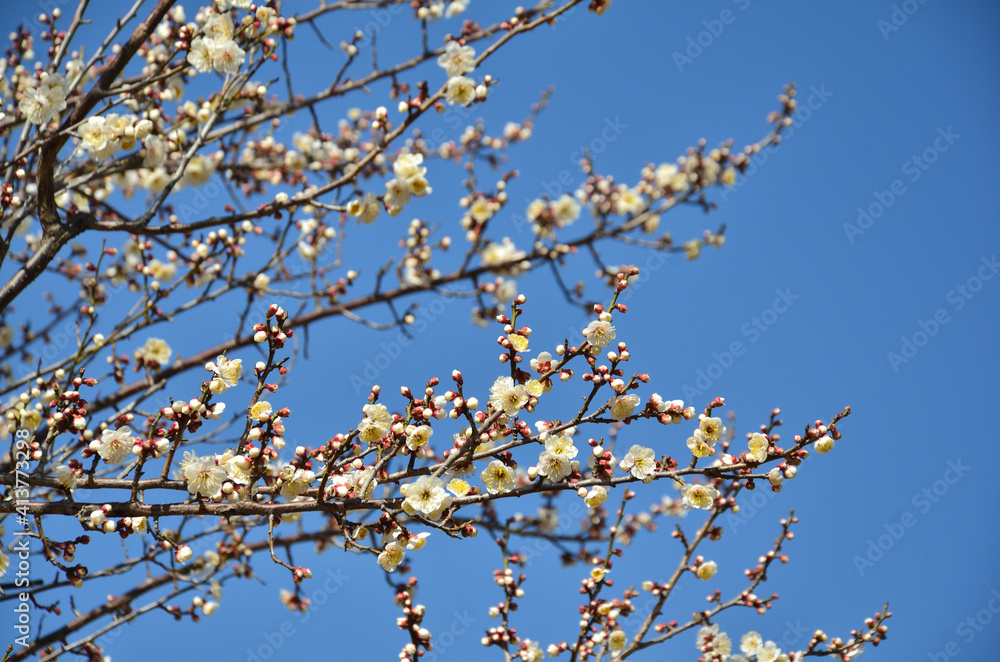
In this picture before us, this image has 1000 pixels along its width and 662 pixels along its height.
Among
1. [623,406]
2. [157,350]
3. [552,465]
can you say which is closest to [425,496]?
[552,465]

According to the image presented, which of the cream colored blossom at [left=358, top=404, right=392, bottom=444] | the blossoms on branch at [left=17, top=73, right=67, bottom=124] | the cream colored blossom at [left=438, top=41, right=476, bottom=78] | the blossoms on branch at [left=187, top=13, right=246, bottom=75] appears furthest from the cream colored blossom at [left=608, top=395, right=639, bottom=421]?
the blossoms on branch at [left=17, top=73, right=67, bottom=124]

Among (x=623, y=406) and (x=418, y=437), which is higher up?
(x=418, y=437)

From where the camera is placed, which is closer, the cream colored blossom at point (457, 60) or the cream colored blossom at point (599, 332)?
the cream colored blossom at point (599, 332)

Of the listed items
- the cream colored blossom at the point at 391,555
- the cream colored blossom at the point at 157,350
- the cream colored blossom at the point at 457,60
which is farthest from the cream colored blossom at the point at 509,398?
the cream colored blossom at the point at 157,350

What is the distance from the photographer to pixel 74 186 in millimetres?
3420

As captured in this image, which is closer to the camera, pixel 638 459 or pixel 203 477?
pixel 203 477

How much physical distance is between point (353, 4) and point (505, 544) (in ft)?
12.6

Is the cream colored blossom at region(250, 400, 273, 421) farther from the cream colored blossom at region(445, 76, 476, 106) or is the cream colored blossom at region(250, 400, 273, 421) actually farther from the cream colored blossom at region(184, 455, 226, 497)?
the cream colored blossom at region(445, 76, 476, 106)

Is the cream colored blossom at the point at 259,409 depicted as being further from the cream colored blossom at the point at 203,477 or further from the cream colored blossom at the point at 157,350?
the cream colored blossom at the point at 157,350

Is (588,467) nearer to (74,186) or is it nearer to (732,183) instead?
(74,186)

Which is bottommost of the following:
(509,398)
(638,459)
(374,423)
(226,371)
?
(638,459)

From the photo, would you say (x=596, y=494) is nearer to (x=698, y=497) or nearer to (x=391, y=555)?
(x=698, y=497)

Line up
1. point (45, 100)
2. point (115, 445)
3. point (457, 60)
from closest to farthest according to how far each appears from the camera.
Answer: point (115, 445)
point (45, 100)
point (457, 60)

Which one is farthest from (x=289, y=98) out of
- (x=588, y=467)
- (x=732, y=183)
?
(x=732, y=183)
